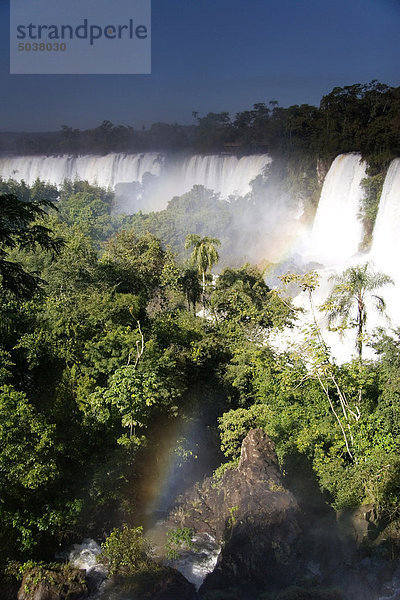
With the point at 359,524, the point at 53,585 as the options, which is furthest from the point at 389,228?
the point at 53,585

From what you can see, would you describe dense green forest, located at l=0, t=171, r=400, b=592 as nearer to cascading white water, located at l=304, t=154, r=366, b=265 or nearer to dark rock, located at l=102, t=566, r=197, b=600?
dark rock, located at l=102, t=566, r=197, b=600

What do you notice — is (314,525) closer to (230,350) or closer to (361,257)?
(230,350)

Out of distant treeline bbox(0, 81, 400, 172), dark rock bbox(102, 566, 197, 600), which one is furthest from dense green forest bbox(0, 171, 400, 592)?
distant treeline bbox(0, 81, 400, 172)

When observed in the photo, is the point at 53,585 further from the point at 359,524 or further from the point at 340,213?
the point at 340,213


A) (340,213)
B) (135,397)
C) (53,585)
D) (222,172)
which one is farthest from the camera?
(222,172)

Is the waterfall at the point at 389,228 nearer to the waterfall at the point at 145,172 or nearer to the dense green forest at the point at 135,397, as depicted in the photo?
the dense green forest at the point at 135,397

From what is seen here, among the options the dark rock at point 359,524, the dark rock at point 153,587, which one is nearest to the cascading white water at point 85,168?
the dark rock at point 359,524

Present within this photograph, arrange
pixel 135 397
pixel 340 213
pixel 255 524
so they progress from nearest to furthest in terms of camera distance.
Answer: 1. pixel 255 524
2. pixel 135 397
3. pixel 340 213
